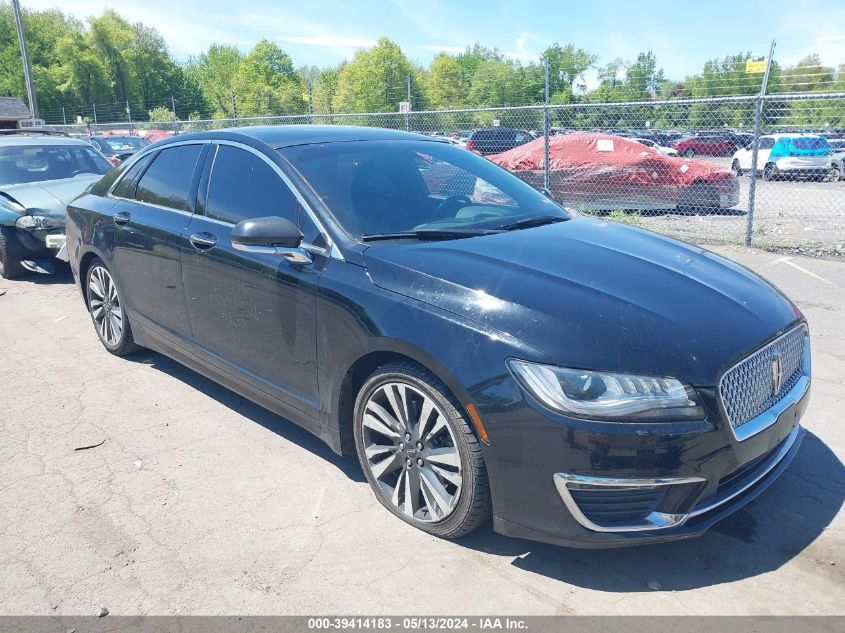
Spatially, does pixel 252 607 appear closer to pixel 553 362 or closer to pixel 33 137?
pixel 553 362

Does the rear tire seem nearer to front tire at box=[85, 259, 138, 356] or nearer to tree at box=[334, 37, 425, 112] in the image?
front tire at box=[85, 259, 138, 356]

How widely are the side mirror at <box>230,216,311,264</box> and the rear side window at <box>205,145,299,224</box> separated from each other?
14 centimetres

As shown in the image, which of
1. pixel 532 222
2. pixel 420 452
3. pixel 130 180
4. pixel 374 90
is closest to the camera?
pixel 420 452

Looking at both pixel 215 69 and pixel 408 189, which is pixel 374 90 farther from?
pixel 215 69

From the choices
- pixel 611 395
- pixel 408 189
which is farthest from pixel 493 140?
pixel 611 395

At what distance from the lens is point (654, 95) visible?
3400 cm

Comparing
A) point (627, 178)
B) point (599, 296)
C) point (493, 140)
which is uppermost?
point (493, 140)

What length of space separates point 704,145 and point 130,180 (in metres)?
17.3

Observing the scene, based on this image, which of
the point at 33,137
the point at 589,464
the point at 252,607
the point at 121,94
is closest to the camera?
the point at 589,464

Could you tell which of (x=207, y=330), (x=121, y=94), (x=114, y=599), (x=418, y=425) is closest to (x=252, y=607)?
(x=114, y=599)

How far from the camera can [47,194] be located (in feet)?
25.9

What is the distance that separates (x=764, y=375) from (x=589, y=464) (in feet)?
2.94

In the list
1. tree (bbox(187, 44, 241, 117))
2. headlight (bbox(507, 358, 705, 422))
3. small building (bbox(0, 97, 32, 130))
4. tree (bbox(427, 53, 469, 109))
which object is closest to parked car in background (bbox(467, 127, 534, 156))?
small building (bbox(0, 97, 32, 130))

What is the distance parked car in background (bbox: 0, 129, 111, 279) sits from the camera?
7.61m
